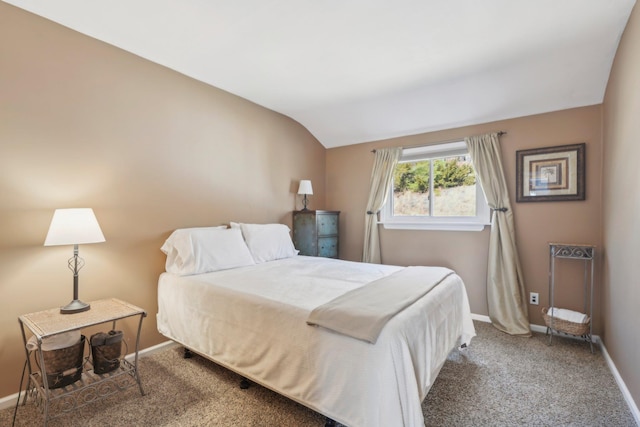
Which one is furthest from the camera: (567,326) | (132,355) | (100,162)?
(567,326)

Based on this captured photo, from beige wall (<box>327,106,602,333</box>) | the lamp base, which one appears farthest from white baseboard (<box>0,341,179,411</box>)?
beige wall (<box>327,106,602,333</box>)

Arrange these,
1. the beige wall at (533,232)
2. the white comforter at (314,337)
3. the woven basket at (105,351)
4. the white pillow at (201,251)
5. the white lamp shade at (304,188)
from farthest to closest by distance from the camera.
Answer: the white lamp shade at (304,188)
the beige wall at (533,232)
the white pillow at (201,251)
the woven basket at (105,351)
the white comforter at (314,337)

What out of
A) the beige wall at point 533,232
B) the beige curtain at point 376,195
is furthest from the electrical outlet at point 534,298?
the beige curtain at point 376,195

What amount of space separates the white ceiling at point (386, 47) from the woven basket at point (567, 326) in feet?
6.74

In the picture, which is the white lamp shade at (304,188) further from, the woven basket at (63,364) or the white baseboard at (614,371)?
the woven basket at (63,364)

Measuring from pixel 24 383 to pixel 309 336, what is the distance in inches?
80.6

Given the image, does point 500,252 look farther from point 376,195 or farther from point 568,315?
point 376,195

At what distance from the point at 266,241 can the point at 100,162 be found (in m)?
1.61

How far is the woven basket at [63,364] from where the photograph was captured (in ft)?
5.98

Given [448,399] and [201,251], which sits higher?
[201,251]

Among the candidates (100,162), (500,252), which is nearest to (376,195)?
(500,252)

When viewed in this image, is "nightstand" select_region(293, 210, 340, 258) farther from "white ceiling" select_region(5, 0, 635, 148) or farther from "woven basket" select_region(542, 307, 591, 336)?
"woven basket" select_region(542, 307, 591, 336)

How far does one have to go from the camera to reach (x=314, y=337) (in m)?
1.55

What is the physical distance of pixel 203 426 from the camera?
1.71 metres
